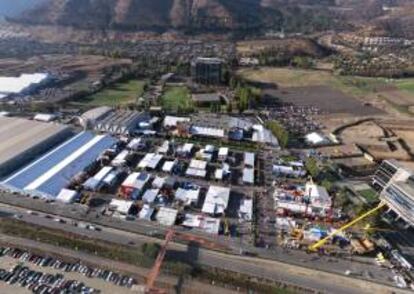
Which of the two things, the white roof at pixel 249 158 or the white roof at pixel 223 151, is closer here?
the white roof at pixel 249 158

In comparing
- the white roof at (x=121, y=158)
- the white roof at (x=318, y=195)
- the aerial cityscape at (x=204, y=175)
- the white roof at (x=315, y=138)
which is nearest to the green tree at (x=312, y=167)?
the aerial cityscape at (x=204, y=175)

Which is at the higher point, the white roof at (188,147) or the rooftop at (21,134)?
the rooftop at (21,134)

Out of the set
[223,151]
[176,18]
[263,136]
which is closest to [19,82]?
[223,151]

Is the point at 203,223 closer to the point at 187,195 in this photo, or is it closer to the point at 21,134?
the point at 187,195

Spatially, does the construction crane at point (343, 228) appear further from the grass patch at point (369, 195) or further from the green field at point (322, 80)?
the green field at point (322, 80)

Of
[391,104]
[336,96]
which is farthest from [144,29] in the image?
[391,104]

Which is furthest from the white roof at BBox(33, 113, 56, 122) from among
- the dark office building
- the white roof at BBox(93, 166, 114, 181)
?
the dark office building

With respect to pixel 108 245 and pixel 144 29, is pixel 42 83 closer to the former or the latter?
pixel 108 245
